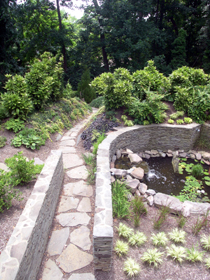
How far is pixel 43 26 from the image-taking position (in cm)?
1394

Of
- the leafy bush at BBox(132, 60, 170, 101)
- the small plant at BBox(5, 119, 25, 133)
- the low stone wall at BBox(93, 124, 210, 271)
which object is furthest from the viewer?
the leafy bush at BBox(132, 60, 170, 101)

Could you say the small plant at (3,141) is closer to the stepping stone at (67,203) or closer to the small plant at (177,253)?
the stepping stone at (67,203)

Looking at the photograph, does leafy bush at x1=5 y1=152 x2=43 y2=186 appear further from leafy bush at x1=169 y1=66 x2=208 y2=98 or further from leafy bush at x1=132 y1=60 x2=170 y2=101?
leafy bush at x1=169 y1=66 x2=208 y2=98

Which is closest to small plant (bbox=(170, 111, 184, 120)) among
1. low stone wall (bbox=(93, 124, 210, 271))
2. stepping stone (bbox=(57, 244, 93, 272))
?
low stone wall (bbox=(93, 124, 210, 271))

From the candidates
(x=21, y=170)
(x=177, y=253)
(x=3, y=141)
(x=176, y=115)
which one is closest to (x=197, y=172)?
(x=176, y=115)

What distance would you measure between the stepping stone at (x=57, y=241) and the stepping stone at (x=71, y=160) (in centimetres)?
166

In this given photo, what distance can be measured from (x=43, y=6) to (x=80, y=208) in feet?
48.2

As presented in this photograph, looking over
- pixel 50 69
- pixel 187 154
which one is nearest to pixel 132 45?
pixel 50 69

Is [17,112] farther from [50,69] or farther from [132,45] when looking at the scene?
[132,45]

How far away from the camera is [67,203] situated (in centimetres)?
327

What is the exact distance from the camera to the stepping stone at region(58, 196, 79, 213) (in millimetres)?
3174

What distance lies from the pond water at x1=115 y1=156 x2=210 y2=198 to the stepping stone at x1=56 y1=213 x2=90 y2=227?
2.01m

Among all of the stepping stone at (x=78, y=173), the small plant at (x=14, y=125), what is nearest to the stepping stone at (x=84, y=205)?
the stepping stone at (x=78, y=173)

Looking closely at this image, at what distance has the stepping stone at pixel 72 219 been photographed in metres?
2.90
